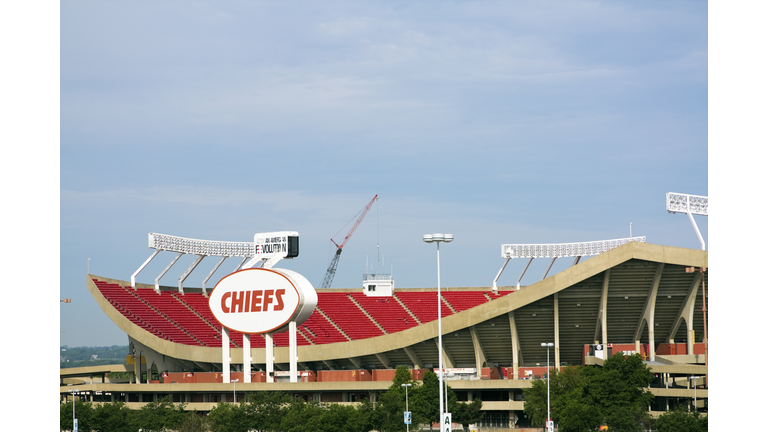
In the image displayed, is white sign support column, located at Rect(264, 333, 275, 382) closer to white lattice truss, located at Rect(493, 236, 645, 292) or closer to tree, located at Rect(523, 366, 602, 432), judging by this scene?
tree, located at Rect(523, 366, 602, 432)

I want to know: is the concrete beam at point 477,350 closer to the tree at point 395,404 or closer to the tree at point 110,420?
the tree at point 395,404

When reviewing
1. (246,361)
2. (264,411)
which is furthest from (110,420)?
(246,361)

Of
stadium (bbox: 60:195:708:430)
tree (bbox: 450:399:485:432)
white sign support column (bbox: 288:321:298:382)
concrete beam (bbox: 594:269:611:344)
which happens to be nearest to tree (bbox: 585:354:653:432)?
stadium (bbox: 60:195:708:430)

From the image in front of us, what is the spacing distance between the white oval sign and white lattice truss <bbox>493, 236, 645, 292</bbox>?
34443 millimetres

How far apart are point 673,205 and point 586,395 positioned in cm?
→ 2577

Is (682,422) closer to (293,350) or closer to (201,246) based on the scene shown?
(293,350)

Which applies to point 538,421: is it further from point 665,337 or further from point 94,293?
point 94,293

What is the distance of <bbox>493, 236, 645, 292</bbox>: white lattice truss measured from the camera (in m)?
91.6

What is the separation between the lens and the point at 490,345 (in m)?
73.7

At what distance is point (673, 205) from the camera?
77688 mm

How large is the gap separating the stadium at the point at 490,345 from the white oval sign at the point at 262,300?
1.29m

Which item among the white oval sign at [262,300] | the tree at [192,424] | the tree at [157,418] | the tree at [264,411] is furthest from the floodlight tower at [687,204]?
the tree at [157,418]

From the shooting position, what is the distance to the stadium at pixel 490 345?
221 ft
